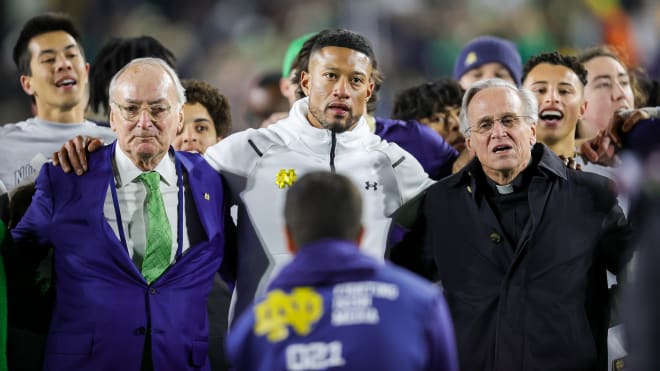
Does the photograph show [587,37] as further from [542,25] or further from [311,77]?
[311,77]

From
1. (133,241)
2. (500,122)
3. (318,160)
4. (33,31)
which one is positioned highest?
(33,31)

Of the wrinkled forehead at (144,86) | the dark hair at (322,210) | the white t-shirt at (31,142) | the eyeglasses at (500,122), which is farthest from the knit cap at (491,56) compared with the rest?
the dark hair at (322,210)

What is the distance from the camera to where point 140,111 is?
4688 mm

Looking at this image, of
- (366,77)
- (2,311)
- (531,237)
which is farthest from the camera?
(366,77)

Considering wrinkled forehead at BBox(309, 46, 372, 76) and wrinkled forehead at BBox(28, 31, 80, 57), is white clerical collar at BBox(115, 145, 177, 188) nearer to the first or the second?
wrinkled forehead at BBox(309, 46, 372, 76)

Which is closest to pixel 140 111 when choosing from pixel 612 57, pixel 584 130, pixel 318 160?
pixel 318 160

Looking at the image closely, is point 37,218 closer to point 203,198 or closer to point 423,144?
point 203,198

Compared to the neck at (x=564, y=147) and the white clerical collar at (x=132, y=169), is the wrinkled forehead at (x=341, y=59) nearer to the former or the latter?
the white clerical collar at (x=132, y=169)

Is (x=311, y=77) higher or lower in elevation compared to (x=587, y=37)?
lower

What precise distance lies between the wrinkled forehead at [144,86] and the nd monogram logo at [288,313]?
1.68 metres

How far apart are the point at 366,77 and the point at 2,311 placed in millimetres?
1982

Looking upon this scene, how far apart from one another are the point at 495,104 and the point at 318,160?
89 centimetres

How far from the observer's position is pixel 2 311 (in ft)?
14.6

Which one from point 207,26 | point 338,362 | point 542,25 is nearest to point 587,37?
point 542,25
